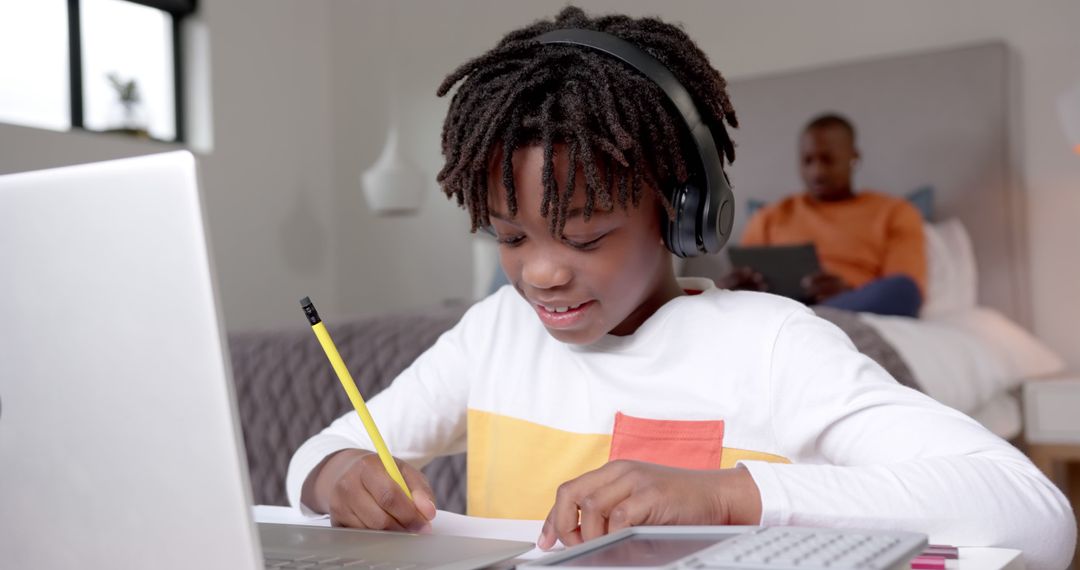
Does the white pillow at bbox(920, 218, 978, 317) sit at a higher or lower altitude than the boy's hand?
higher

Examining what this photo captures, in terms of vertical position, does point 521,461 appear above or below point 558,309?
below

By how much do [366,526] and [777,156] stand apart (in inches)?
110

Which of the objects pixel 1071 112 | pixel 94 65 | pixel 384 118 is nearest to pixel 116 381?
pixel 1071 112

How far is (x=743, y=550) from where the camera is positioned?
458mm

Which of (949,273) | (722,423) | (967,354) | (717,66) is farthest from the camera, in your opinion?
(949,273)

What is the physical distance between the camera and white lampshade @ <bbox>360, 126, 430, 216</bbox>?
363 cm

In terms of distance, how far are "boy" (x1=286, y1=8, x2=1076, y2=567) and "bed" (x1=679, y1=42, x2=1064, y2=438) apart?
2.04 metres

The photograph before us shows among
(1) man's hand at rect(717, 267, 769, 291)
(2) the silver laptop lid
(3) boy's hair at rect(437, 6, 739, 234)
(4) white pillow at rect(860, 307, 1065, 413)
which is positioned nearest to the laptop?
(2) the silver laptop lid

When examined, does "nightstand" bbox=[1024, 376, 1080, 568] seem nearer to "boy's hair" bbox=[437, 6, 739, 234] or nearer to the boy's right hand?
"boy's hair" bbox=[437, 6, 739, 234]

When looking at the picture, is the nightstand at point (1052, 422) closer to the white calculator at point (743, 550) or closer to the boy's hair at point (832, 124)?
the boy's hair at point (832, 124)

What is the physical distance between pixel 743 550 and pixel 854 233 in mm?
2776

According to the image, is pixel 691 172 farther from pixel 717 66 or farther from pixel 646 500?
pixel 717 66

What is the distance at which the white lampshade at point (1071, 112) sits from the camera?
271 centimetres

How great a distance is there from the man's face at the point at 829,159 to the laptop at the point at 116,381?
2897mm
